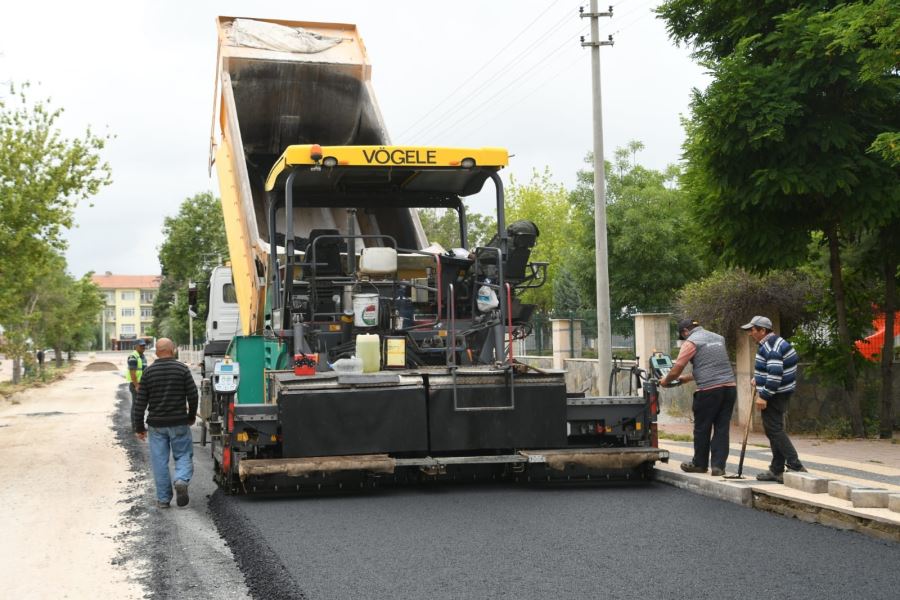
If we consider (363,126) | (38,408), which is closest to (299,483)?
(363,126)

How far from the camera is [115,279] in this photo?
168750 millimetres

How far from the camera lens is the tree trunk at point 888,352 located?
43.9ft

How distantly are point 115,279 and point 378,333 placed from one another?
551 ft

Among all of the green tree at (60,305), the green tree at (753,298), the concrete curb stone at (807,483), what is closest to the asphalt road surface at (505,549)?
the concrete curb stone at (807,483)

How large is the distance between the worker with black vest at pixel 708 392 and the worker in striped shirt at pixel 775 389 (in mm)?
398

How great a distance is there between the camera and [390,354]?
9148mm

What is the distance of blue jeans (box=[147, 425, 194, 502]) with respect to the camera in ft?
29.6

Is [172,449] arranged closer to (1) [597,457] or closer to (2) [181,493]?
(2) [181,493]

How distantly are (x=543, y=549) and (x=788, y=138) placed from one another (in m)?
7.35

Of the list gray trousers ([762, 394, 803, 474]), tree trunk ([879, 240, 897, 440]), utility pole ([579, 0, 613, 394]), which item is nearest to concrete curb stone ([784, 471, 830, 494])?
gray trousers ([762, 394, 803, 474])

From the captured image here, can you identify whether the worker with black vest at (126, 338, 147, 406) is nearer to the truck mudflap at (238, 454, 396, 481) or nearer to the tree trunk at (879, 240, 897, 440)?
the truck mudflap at (238, 454, 396, 481)

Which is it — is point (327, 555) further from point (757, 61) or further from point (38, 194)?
point (38, 194)

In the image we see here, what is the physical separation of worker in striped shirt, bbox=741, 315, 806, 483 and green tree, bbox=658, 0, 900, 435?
11.8 feet

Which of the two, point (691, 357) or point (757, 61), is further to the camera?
point (757, 61)
